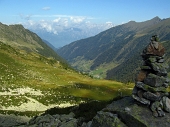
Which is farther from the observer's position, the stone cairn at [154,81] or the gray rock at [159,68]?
the gray rock at [159,68]

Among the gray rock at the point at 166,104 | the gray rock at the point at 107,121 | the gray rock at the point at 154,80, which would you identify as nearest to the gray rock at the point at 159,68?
the gray rock at the point at 154,80

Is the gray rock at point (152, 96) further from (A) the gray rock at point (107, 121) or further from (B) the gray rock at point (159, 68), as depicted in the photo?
(A) the gray rock at point (107, 121)

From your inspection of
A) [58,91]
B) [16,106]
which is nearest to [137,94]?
[16,106]

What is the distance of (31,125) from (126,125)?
12.8m

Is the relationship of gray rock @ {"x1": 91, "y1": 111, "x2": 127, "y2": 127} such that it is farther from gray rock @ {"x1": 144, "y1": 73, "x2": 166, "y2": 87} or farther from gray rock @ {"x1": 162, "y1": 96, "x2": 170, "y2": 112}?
gray rock @ {"x1": 144, "y1": 73, "x2": 166, "y2": 87}

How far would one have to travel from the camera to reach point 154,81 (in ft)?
64.7

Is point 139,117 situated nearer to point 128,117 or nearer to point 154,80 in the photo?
point 128,117

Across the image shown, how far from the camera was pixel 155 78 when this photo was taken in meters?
19.7

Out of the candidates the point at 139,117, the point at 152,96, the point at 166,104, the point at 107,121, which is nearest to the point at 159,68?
the point at 152,96

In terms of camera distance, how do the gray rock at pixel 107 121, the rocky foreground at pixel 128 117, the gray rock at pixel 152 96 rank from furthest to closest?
1. the gray rock at pixel 152 96
2. the gray rock at pixel 107 121
3. the rocky foreground at pixel 128 117

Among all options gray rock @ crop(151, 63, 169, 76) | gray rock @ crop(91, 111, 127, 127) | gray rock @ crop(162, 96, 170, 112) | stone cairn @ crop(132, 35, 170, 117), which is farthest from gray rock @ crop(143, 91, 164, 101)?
gray rock @ crop(91, 111, 127, 127)

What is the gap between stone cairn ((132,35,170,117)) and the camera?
19.5m

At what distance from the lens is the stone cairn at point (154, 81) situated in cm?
1950

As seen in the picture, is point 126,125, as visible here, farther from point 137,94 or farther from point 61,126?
point 61,126
